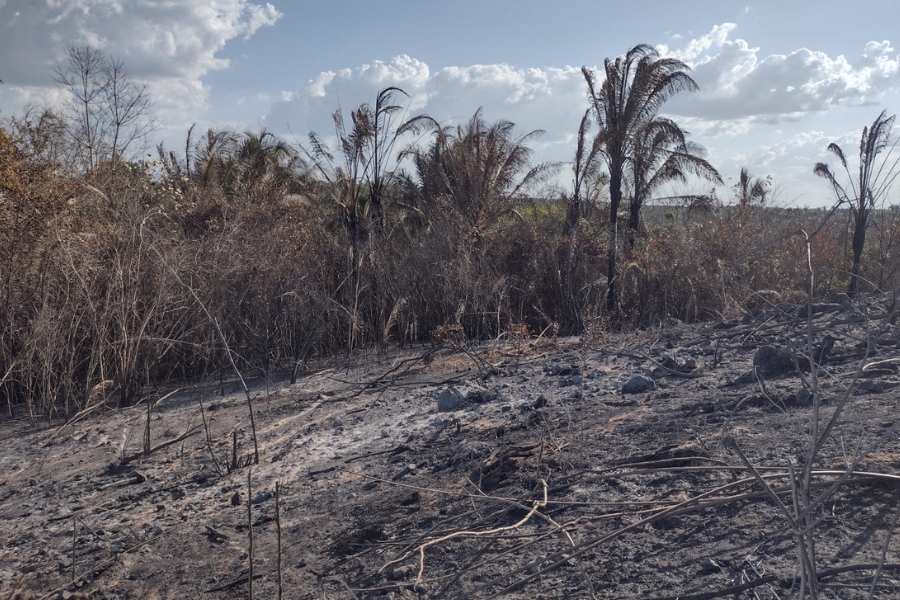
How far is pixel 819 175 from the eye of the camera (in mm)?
17000

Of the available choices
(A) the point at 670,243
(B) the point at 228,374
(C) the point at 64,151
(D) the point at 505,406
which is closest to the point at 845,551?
(D) the point at 505,406

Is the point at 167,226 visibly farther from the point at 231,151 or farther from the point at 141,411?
the point at 231,151

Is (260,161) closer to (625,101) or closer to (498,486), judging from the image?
(625,101)

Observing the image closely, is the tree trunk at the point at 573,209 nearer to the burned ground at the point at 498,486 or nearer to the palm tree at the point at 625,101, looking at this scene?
the palm tree at the point at 625,101

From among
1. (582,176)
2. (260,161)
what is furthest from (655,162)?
(260,161)

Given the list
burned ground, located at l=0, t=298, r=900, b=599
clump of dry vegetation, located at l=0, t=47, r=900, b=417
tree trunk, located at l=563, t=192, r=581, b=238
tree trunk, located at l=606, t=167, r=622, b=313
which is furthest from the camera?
tree trunk, located at l=563, t=192, r=581, b=238

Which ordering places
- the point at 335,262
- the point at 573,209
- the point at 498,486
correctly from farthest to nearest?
1. the point at 573,209
2. the point at 335,262
3. the point at 498,486

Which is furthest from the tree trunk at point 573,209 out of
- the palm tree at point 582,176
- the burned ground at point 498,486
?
the burned ground at point 498,486

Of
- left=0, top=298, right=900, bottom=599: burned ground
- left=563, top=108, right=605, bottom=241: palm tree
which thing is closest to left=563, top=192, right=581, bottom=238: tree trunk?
left=563, top=108, right=605, bottom=241: palm tree

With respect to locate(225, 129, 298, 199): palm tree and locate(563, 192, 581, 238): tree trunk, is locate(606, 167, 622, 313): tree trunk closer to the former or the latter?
locate(563, 192, 581, 238): tree trunk

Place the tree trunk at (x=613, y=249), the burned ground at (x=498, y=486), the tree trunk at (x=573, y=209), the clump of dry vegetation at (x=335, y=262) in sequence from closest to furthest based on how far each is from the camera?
the burned ground at (x=498, y=486) < the clump of dry vegetation at (x=335, y=262) < the tree trunk at (x=613, y=249) < the tree trunk at (x=573, y=209)

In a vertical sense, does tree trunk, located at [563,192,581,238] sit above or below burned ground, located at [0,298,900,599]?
above

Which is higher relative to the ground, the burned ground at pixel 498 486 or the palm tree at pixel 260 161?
the palm tree at pixel 260 161

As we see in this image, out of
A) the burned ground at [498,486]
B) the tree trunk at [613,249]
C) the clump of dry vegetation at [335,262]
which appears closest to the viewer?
the burned ground at [498,486]
